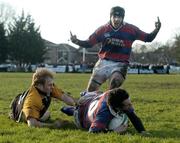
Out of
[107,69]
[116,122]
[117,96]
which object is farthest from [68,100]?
[117,96]

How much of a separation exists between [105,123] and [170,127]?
1.70m

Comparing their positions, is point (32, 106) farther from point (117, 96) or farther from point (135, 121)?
point (135, 121)

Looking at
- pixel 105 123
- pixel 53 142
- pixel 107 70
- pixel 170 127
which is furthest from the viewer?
pixel 107 70

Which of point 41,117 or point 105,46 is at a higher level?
point 105,46

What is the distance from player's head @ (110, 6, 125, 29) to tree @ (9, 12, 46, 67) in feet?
250

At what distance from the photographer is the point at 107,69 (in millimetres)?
10008

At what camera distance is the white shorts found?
9.97 metres

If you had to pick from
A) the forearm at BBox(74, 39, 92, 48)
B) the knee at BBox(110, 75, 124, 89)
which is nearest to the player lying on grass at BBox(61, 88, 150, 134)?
the knee at BBox(110, 75, 124, 89)

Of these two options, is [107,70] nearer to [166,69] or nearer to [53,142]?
[53,142]

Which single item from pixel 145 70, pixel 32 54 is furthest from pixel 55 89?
pixel 32 54

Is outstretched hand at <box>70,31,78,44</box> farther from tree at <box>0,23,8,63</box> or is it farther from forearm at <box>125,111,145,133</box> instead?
tree at <box>0,23,8,63</box>

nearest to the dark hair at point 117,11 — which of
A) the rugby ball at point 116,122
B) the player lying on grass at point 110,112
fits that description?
the player lying on grass at point 110,112

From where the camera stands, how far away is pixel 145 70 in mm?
75062

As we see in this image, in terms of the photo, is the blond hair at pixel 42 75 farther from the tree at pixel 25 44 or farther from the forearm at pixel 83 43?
the tree at pixel 25 44
